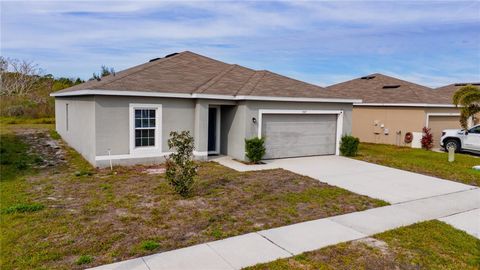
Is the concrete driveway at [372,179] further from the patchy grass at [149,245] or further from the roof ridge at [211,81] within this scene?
the patchy grass at [149,245]

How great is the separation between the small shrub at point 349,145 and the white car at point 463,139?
19.6 feet

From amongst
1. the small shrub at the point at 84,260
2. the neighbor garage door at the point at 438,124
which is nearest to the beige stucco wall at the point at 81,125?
the small shrub at the point at 84,260

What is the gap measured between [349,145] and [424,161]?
3176 millimetres

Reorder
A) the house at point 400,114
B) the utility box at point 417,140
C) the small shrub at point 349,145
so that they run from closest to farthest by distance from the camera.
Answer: the small shrub at point 349,145
the utility box at point 417,140
the house at point 400,114

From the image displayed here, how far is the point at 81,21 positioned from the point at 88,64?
14.7 metres

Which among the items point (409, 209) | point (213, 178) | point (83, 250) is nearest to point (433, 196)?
point (409, 209)

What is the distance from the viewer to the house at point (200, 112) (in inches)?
445

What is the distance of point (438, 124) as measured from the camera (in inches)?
766

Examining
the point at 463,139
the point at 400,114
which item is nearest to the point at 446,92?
the point at 400,114

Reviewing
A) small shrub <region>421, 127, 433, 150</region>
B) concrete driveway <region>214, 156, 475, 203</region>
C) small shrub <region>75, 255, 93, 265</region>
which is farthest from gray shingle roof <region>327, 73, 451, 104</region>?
small shrub <region>75, 255, 93, 265</region>

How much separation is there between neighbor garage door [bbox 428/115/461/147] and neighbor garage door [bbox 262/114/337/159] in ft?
26.3

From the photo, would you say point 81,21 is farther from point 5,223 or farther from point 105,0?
point 5,223

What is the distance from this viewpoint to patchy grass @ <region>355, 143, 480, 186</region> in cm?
1138

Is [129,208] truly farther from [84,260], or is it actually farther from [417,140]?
[417,140]
